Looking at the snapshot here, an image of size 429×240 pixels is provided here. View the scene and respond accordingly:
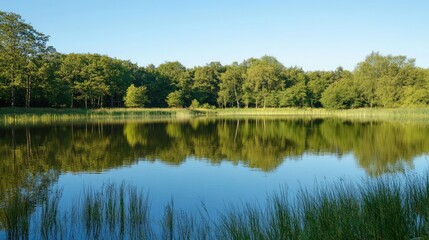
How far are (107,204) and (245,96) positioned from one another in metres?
78.9

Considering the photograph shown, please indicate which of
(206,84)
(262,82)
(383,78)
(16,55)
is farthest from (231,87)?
(16,55)

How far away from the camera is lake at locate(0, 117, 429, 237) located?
10.3 meters

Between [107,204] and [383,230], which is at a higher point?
[383,230]

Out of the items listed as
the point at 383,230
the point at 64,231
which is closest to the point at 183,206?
the point at 64,231

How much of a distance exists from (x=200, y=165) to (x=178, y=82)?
70.8 metres

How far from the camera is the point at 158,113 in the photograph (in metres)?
63.7

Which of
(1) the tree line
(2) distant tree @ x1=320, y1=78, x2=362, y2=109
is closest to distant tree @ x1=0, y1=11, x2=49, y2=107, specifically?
(1) the tree line

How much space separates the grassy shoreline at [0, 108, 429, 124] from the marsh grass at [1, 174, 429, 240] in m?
37.0

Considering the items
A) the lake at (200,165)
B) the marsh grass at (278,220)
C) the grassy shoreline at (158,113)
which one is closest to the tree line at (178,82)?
the grassy shoreline at (158,113)

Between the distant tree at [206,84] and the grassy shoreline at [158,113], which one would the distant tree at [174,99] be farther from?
the distant tree at [206,84]

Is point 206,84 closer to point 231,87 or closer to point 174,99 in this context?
point 231,87

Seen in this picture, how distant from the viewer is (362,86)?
74125 millimetres

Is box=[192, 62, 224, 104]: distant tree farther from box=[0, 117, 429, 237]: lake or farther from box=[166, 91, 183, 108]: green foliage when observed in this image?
box=[0, 117, 429, 237]: lake

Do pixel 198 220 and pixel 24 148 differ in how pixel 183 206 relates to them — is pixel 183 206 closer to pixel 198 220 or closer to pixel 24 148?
pixel 198 220
